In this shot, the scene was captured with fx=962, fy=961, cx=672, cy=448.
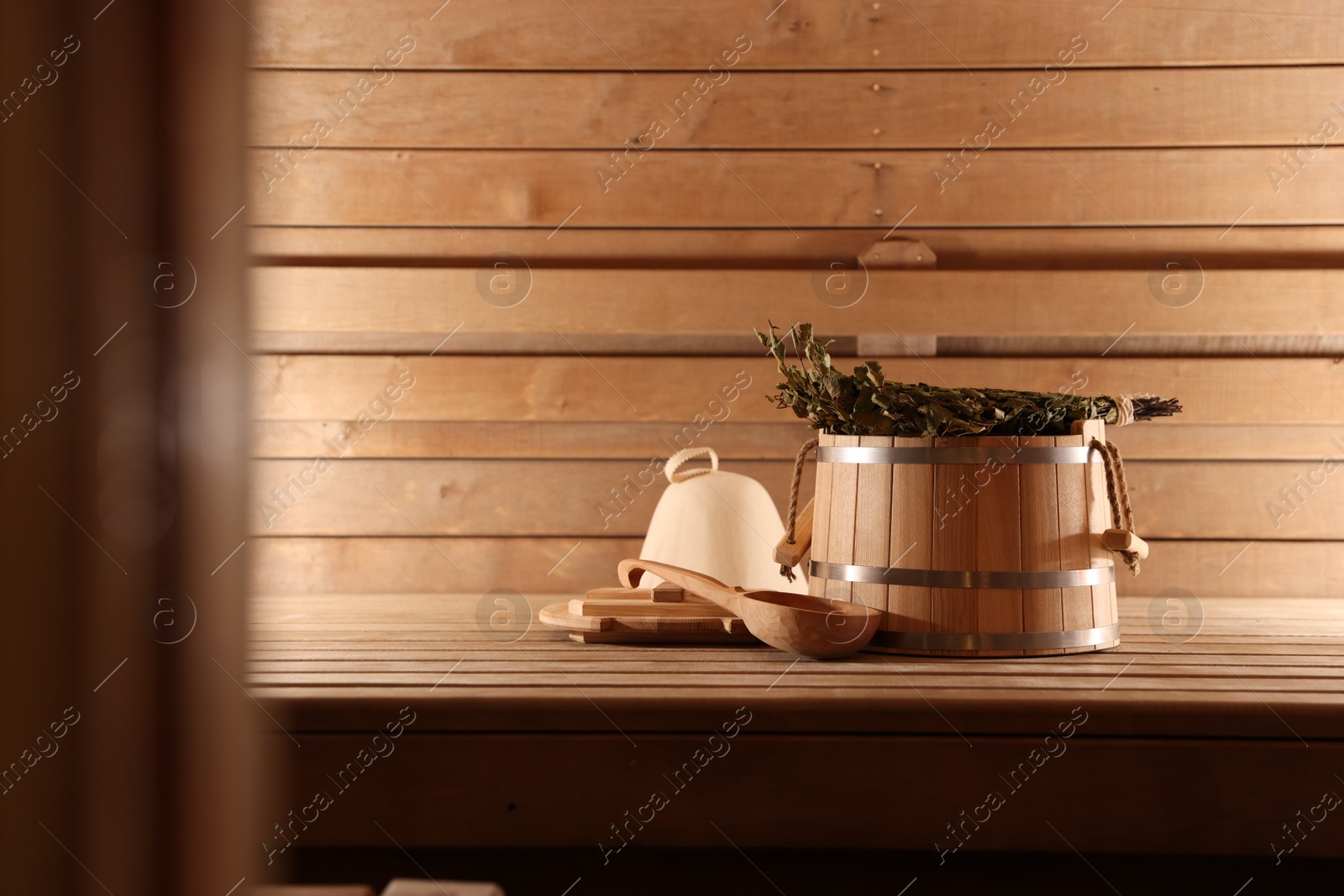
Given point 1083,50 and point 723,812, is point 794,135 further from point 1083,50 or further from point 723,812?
point 723,812

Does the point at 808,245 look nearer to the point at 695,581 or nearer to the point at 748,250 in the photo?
the point at 748,250

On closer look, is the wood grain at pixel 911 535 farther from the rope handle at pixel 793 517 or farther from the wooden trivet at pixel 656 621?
the wooden trivet at pixel 656 621

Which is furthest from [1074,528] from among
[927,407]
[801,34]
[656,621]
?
[801,34]

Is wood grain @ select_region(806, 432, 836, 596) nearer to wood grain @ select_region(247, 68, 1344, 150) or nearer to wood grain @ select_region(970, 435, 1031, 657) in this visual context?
wood grain @ select_region(970, 435, 1031, 657)

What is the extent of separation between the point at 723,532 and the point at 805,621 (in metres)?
0.35

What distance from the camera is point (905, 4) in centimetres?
239

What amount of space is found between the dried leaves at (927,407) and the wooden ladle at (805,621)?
0.91 feet

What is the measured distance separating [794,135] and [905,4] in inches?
16.7

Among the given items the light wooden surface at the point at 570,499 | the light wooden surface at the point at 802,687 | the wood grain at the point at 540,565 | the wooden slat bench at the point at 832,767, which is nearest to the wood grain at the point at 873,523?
the light wooden surface at the point at 802,687

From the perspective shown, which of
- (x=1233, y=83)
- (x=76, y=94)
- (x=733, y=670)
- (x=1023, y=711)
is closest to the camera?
Result: (x=76, y=94)

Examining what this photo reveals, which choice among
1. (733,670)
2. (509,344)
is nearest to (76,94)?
Answer: (733,670)

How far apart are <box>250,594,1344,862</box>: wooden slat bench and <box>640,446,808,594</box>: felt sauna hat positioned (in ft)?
1.59

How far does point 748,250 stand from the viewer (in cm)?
240

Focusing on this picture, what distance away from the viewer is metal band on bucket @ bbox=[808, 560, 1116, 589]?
1.40m
